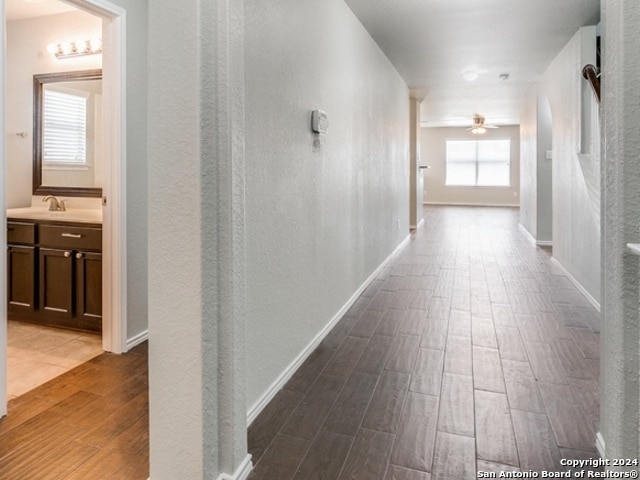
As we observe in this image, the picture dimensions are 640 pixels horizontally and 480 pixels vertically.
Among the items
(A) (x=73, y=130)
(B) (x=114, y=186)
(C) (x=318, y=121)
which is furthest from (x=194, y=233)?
(A) (x=73, y=130)

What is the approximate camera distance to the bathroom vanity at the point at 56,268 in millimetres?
2957

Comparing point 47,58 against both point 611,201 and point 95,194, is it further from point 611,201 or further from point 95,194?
point 611,201

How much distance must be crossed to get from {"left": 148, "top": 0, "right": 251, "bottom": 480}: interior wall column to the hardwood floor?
0.30 m

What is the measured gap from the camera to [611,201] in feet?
4.73

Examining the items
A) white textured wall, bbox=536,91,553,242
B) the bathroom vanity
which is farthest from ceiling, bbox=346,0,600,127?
the bathroom vanity

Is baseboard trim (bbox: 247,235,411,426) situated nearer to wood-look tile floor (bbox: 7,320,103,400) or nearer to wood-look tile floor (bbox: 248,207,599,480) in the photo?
wood-look tile floor (bbox: 248,207,599,480)

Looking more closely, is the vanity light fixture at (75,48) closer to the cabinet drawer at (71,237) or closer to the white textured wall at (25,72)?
the white textured wall at (25,72)

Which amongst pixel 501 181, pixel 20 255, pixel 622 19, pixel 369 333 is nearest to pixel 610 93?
pixel 622 19

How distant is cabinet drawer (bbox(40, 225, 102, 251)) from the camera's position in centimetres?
292

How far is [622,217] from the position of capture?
1.37 metres

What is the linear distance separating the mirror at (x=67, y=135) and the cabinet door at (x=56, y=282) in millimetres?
660

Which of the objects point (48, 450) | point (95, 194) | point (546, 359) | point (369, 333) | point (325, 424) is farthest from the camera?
point (95, 194)

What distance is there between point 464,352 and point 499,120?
1051cm

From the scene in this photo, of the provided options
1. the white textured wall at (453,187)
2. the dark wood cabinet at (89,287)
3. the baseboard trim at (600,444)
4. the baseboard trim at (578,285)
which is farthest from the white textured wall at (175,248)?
the white textured wall at (453,187)
